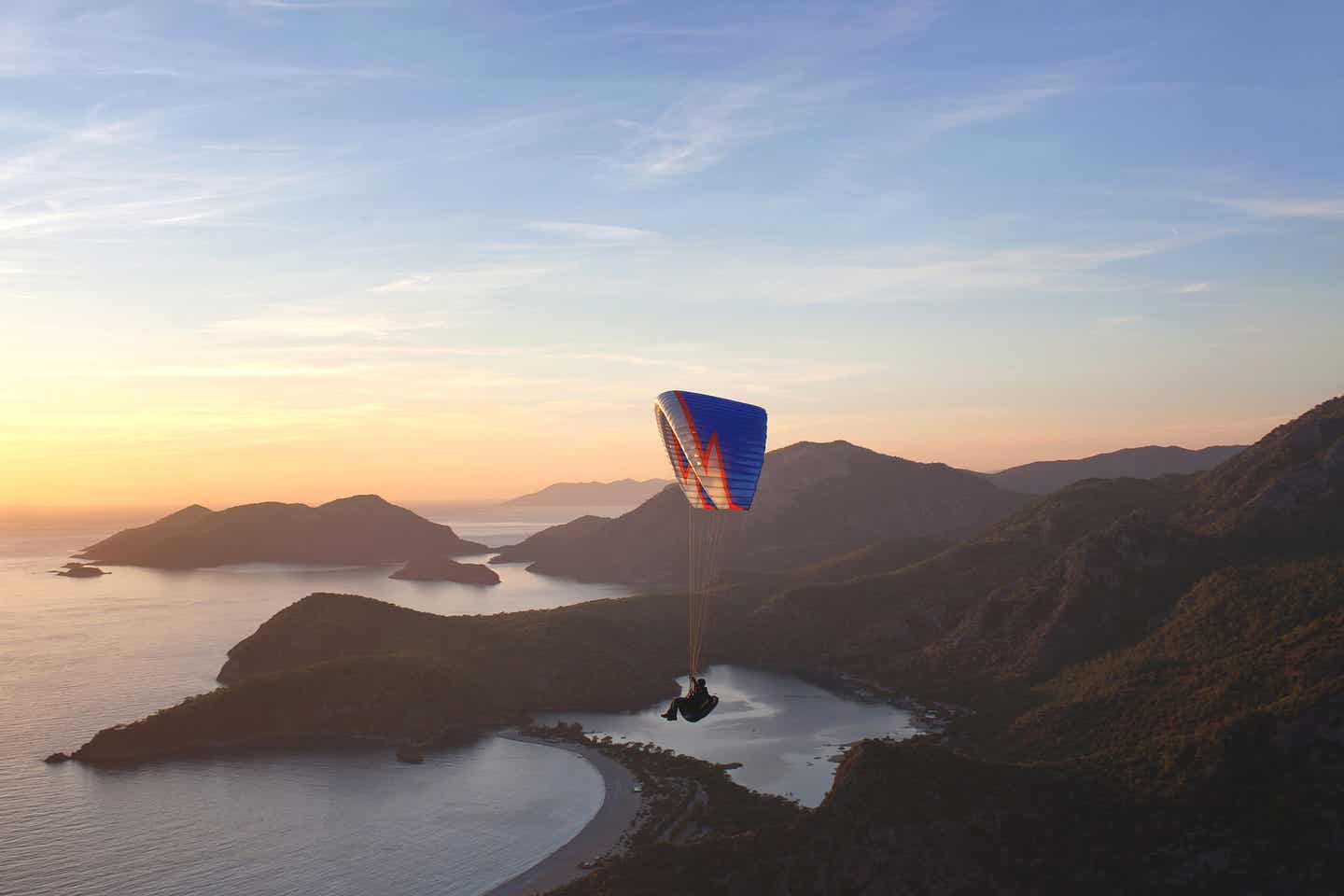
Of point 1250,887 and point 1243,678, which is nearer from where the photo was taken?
point 1250,887

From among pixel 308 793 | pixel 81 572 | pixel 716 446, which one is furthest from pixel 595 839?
pixel 81 572

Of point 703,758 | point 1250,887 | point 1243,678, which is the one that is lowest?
point 703,758

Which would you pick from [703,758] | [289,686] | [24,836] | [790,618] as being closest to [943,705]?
[703,758]

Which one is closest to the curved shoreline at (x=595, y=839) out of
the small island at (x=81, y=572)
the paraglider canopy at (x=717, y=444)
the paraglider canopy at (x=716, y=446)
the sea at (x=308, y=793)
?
the sea at (x=308, y=793)

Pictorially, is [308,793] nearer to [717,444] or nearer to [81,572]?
[717,444]

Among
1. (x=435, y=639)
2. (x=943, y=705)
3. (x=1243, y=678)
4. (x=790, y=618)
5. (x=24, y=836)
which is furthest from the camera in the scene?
(x=790, y=618)

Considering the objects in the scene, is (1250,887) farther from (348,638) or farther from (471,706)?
(348,638)

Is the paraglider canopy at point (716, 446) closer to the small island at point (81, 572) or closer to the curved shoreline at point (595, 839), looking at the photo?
the curved shoreline at point (595, 839)
